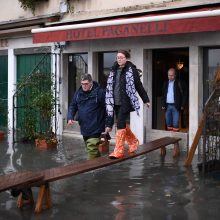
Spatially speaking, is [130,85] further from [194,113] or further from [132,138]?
[194,113]

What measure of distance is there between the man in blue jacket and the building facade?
2.23 m

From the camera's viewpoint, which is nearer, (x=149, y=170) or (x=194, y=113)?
(x=149, y=170)

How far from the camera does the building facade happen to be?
382 inches

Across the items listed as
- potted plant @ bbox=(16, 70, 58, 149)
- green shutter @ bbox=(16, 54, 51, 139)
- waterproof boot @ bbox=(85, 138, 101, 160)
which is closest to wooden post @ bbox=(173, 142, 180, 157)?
waterproof boot @ bbox=(85, 138, 101, 160)

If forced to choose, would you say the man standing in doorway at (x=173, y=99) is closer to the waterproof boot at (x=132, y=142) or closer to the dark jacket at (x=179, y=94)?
the dark jacket at (x=179, y=94)

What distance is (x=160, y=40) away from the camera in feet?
35.3

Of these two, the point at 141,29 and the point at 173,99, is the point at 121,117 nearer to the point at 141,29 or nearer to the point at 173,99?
the point at 141,29

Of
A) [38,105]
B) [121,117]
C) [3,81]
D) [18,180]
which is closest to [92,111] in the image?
[121,117]

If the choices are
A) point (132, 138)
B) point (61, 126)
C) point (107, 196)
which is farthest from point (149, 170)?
point (61, 126)

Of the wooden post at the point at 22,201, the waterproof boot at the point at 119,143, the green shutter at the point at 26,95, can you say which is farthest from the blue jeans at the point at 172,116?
the wooden post at the point at 22,201

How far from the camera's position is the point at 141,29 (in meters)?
9.71

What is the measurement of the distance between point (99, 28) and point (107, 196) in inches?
182

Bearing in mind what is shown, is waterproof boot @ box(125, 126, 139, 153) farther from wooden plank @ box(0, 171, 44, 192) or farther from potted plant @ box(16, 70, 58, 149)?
potted plant @ box(16, 70, 58, 149)

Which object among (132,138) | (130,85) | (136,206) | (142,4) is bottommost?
(136,206)
